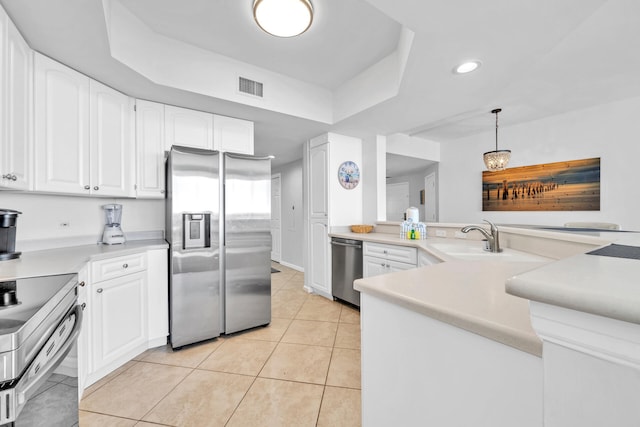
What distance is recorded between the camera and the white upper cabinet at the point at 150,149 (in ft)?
7.61

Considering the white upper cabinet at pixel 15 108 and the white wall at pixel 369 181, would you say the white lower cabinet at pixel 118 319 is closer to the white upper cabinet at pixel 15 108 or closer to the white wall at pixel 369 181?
the white upper cabinet at pixel 15 108

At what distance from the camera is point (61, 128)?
179 centimetres

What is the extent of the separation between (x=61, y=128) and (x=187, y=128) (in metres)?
0.92

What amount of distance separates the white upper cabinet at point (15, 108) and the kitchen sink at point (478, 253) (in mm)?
2680

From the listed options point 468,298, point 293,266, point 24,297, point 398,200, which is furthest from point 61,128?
point 398,200

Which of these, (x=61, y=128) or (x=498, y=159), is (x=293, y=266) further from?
(x=61, y=128)

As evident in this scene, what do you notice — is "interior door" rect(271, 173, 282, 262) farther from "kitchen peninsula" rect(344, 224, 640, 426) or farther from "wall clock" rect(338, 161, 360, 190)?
"kitchen peninsula" rect(344, 224, 640, 426)

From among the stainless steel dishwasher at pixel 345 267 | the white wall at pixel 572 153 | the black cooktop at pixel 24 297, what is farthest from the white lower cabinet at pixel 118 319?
the white wall at pixel 572 153

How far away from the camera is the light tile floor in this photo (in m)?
1.45

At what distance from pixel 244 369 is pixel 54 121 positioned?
218 centimetres

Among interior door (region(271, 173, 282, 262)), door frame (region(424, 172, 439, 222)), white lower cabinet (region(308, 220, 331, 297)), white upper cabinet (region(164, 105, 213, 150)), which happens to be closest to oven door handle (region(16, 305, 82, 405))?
white upper cabinet (region(164, 105, 213, 150))

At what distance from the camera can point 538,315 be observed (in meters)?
0.40

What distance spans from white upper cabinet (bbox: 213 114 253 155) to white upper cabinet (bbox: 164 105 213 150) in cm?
6

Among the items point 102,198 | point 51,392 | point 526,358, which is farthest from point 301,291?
point 526,358
